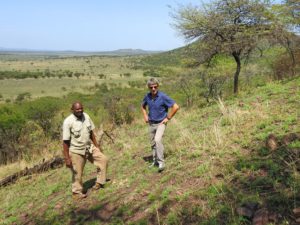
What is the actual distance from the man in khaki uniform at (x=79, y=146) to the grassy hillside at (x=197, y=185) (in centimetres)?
34

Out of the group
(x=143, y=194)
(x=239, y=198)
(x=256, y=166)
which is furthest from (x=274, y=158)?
(x=143, y=194)

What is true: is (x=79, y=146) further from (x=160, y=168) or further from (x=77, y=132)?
(x=160, y=168)

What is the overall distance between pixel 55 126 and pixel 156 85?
18.8m

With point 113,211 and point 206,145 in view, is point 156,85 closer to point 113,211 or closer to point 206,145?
point 206,145

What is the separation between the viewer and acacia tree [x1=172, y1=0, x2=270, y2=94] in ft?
51.2

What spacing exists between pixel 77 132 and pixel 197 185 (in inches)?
93.5

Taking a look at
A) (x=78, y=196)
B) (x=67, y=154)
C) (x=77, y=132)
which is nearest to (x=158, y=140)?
(x=77, y=132)

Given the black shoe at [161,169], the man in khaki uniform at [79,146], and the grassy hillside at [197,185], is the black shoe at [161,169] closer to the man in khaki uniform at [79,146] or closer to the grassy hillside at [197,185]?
the grassy hillside at [197,185]

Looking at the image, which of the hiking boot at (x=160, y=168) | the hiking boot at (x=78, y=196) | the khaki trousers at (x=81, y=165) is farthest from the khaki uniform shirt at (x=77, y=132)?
the hiking boot at (x=160, y=168)

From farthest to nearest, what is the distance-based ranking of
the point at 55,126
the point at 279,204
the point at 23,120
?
the point at 55,126 → the point at 23,120 → the point at 279,204

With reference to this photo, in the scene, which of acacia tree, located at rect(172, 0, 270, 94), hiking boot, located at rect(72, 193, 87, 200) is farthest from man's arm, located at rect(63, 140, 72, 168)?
acacia tree, located at rect(172, 0, 270, 94)

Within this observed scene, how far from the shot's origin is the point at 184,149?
686 centimetres

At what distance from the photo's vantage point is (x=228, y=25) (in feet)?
52.0

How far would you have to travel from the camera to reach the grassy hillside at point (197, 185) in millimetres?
4172
